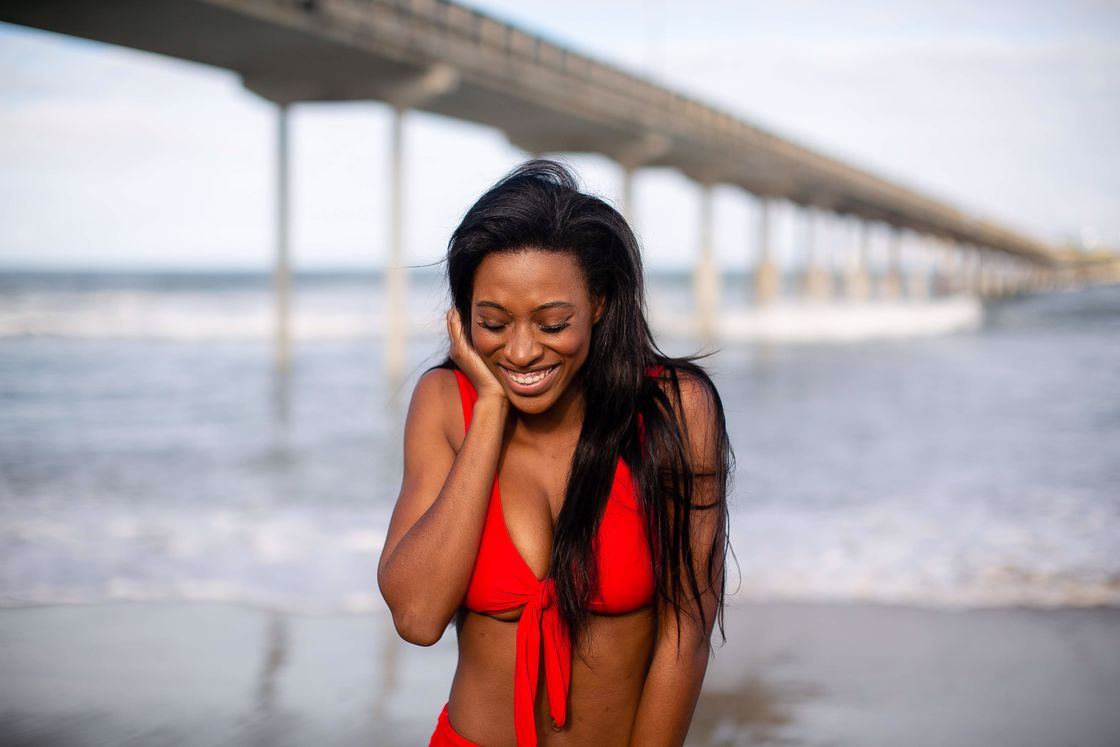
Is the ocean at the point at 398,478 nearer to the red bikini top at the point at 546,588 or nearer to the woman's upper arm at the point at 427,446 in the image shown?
the woman's upper arm at the point at 427,446

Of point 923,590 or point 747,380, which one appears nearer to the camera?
point 923,590

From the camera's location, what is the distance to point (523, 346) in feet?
7.04

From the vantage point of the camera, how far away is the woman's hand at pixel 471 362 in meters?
2.22

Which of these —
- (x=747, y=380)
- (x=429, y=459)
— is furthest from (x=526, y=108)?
(x=429, y=459)

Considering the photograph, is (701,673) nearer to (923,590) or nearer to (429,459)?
(429,459)

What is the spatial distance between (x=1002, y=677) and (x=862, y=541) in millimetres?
2584

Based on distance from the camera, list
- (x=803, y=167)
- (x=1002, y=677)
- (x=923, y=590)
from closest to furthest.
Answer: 1. (x=1002, y=677)
2. (x=923, y=590)
3. (x=803, y=167)

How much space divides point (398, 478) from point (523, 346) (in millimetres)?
8209

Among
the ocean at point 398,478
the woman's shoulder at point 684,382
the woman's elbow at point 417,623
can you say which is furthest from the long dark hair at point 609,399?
the ocean at point 398,478

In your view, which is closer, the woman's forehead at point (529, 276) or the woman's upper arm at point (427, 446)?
the woman's forehead at point (529, 276)

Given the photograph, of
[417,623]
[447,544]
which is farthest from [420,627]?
[447,544]

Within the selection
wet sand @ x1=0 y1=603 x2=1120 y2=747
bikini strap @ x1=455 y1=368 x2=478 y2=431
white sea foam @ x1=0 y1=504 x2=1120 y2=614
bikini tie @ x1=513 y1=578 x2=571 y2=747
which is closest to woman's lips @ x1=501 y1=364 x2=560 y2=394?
bikini strap @ x1=455 y1=368 x2=478 y2=431

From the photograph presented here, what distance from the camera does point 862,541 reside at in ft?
24.3

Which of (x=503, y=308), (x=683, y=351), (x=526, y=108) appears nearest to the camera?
(x=503, y=308)
